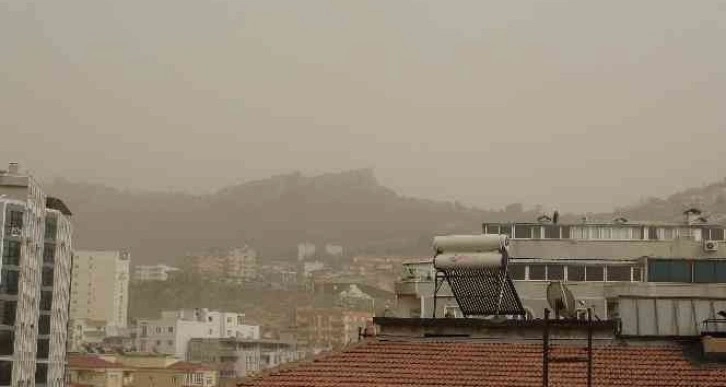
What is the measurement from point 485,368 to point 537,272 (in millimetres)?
55854

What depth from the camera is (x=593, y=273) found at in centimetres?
8425

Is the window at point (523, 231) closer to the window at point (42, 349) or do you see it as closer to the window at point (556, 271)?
the window at point (556, 271)

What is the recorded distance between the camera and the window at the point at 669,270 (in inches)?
3041

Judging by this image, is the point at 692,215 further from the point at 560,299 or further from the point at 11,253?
the point at 560,299

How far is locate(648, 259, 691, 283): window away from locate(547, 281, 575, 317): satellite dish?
161 feet

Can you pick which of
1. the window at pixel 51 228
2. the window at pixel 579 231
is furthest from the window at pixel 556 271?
the window at pixel 51 228

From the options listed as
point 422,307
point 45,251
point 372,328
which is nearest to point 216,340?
point 45,251

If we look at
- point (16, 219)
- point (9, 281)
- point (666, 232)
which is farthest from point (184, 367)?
point (666, 232)

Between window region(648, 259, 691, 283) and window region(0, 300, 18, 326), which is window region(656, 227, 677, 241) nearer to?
window region(648, 259, 691, 283)

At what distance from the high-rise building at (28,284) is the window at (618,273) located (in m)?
47.8

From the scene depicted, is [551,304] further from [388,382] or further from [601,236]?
[601,236]

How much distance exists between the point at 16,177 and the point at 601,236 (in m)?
51.2

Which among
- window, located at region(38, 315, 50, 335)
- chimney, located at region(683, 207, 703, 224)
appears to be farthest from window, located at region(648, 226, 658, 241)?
window, located at region(38, 315, 50, 335)

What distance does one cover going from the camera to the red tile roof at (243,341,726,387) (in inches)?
1065
